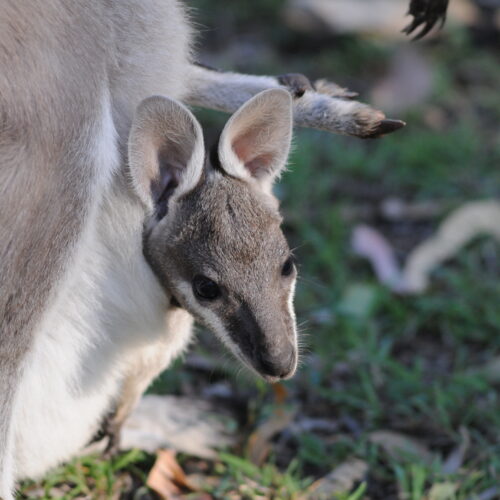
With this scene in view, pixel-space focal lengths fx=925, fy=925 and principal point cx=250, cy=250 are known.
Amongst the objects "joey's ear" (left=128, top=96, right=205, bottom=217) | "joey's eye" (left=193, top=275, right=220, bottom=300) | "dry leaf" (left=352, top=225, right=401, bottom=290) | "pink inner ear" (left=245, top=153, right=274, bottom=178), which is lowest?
"dry leaf" (left=352, top=225, right=401, bottom=290)

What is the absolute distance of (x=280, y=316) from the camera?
2590mm

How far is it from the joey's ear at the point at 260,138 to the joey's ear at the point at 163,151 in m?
0.10

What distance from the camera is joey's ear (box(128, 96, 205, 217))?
2.55m

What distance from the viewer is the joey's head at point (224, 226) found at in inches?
101

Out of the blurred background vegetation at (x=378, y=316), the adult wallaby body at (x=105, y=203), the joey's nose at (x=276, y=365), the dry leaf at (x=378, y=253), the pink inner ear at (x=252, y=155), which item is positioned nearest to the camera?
the adult wallaby body at (x=105, y=203)

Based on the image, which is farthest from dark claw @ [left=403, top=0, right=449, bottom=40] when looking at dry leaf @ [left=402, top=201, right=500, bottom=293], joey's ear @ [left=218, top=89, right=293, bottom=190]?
dry leaf @ [left=402, top=201, right=500, bottom=293]

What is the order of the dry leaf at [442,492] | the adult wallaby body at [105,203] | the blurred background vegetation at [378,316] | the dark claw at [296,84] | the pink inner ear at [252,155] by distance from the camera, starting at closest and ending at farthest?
the adult wallaby body at [105,203], the pink inner ear at [252,155], the dark claw at [296,84], the dry leaf at [442,492], the blurred background vegetation at [378,316]

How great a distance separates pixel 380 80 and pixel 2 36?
3.80 metres

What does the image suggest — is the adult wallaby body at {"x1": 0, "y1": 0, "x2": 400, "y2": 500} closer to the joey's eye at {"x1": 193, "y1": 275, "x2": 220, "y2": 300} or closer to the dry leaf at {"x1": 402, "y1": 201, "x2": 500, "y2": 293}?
the joey's eye at {"x1": 193, "y1": 275, "x2": 220, "y2": 300}

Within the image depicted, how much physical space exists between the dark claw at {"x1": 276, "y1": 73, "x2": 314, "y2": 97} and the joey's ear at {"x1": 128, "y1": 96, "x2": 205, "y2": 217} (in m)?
0.43

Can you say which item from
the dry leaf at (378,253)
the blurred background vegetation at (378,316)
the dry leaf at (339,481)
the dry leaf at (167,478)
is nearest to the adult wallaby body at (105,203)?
the dry leaf at (167,478)

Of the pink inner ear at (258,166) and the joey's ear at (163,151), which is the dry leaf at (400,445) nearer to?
the pink inner ear at (258,166)

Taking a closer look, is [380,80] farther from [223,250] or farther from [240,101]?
[223,250]

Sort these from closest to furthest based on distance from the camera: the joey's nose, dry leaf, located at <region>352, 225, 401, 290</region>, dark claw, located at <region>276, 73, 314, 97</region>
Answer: the joey's nose, dark claw, located at <region>276, 73, 314, 97</region>, dry leaf, located at <region>352, 225, 401, 290</region>
